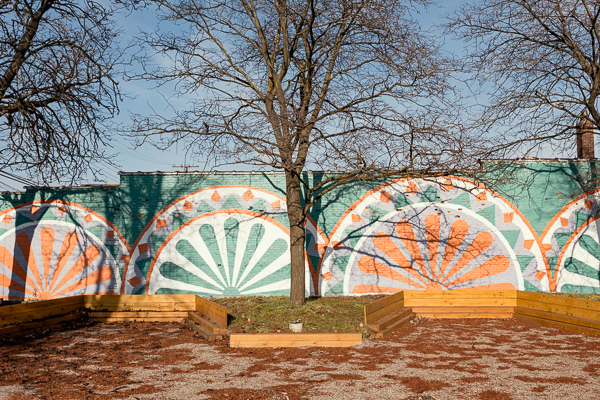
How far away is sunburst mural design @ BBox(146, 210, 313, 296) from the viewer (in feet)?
47.8

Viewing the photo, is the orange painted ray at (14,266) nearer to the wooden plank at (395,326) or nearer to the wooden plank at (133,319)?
the wooden plank at (133,319)

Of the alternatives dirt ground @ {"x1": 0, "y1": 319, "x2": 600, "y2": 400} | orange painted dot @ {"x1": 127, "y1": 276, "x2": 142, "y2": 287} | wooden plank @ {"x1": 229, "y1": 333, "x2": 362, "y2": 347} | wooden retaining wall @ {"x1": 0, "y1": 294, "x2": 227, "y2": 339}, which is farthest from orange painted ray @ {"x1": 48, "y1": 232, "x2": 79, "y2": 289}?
wooden plank @ {"x1": 229, "y1": 333, "x2": 362, "y2": 347}

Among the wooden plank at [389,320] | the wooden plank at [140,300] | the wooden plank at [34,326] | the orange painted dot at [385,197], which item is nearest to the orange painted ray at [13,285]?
the wooden plank at [140,300]

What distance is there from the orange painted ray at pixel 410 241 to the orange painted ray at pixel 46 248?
11.7 metres

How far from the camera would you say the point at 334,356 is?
810 centimetres

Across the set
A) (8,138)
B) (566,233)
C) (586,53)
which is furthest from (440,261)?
(8,138)

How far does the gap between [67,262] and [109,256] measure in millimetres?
1485

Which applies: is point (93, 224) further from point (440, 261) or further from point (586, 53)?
point (586, 53)

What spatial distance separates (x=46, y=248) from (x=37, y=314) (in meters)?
5.12

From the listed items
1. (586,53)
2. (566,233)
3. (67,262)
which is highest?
(586,53)

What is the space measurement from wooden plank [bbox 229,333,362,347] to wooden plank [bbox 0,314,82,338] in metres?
4.91

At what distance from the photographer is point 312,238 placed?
47.9 ft

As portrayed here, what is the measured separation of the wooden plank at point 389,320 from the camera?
31.7 ft

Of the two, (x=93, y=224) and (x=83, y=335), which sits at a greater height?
(x=93, y=224)
